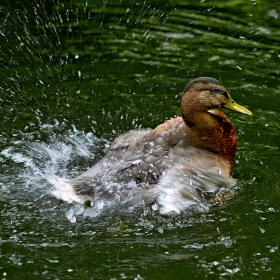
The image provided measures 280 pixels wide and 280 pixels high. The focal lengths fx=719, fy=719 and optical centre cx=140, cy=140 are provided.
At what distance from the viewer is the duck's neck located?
7.09m

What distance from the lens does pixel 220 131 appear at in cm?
718

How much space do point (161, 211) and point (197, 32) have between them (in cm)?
460

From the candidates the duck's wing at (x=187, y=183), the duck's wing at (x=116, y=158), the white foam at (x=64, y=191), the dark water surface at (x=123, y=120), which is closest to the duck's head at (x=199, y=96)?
the duck's wing at (x=187, y=183)

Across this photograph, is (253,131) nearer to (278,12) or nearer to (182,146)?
(182,146)

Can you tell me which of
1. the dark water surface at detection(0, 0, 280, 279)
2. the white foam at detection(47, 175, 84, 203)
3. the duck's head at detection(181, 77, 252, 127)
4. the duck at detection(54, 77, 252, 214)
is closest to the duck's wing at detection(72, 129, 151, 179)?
the duck at detection(54, 77, 252, 214)

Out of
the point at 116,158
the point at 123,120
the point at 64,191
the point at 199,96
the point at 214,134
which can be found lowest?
the point at 64,191

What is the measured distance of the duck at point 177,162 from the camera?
6.70m

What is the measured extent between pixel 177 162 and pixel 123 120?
1.69m

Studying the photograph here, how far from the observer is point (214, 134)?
716 centimetres

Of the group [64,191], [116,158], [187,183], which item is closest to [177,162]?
[187,183]

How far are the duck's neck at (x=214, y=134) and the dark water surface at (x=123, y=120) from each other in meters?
0.29

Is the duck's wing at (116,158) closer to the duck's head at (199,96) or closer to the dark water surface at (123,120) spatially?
the dark water surface at (123,120)

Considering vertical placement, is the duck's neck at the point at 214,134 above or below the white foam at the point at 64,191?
above

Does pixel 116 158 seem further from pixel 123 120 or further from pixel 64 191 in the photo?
pixel 123 120
